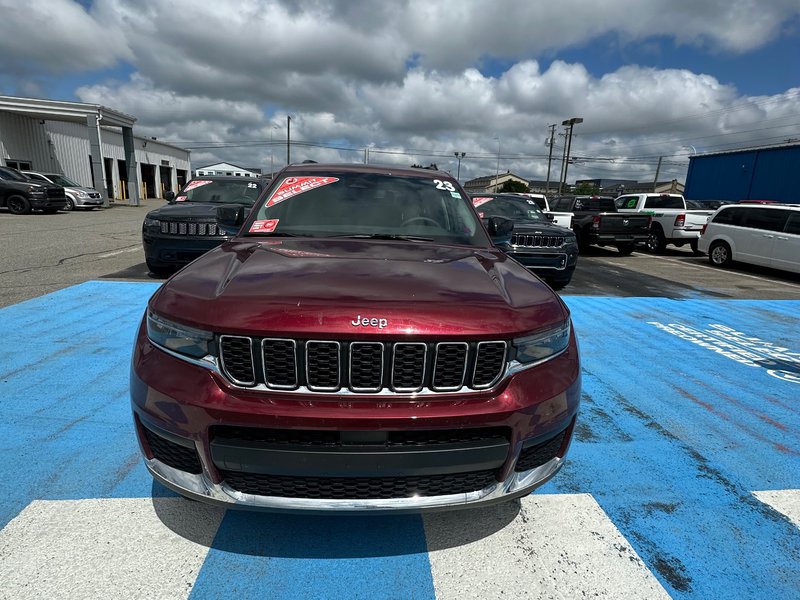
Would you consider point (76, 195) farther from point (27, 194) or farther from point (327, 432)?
point (327, 432)

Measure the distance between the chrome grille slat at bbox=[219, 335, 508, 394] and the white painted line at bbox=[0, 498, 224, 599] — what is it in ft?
2.97

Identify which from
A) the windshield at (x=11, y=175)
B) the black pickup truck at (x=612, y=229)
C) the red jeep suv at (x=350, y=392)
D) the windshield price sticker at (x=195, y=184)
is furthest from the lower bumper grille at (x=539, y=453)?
the windshield at (x=11, y=175)

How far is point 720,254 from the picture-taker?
40.4 feet

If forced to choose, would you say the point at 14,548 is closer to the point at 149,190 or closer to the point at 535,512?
the point at 535,512

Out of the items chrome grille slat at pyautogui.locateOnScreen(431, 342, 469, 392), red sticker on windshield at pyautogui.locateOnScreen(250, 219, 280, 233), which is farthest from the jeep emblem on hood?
red sticker on windshield at pyautogui.locateOnScreen(250, 219, 280, 233)

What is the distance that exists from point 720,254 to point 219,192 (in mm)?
12565

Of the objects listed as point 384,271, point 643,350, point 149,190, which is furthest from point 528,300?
point 149,190

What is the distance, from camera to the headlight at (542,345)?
1.77 m

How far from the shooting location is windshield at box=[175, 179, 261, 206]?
26.1 ft

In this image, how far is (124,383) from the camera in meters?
3.47

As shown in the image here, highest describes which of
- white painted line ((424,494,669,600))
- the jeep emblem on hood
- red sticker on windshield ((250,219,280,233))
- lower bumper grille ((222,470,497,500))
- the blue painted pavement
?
red sticker on windshield ((250,219,280,233))

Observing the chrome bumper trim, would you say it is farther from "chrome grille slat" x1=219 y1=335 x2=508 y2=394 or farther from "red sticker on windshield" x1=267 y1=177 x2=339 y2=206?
"red sticker on windshield" x1=267 y1=177 x2=339 y2=206

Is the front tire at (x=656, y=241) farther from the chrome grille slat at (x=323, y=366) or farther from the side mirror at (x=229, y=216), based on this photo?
the chrome grille slat at (x=323, y=366)

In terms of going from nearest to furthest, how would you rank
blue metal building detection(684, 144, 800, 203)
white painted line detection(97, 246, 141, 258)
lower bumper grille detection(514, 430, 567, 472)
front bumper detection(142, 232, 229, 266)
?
lower bumper grille detection(514, 430, 567, 472)
front bumper detection(142, 232, 229, 266)
white painted line detection(97, 246, 141, 258)
blue metal building detection(684, 144, 800, 203)
